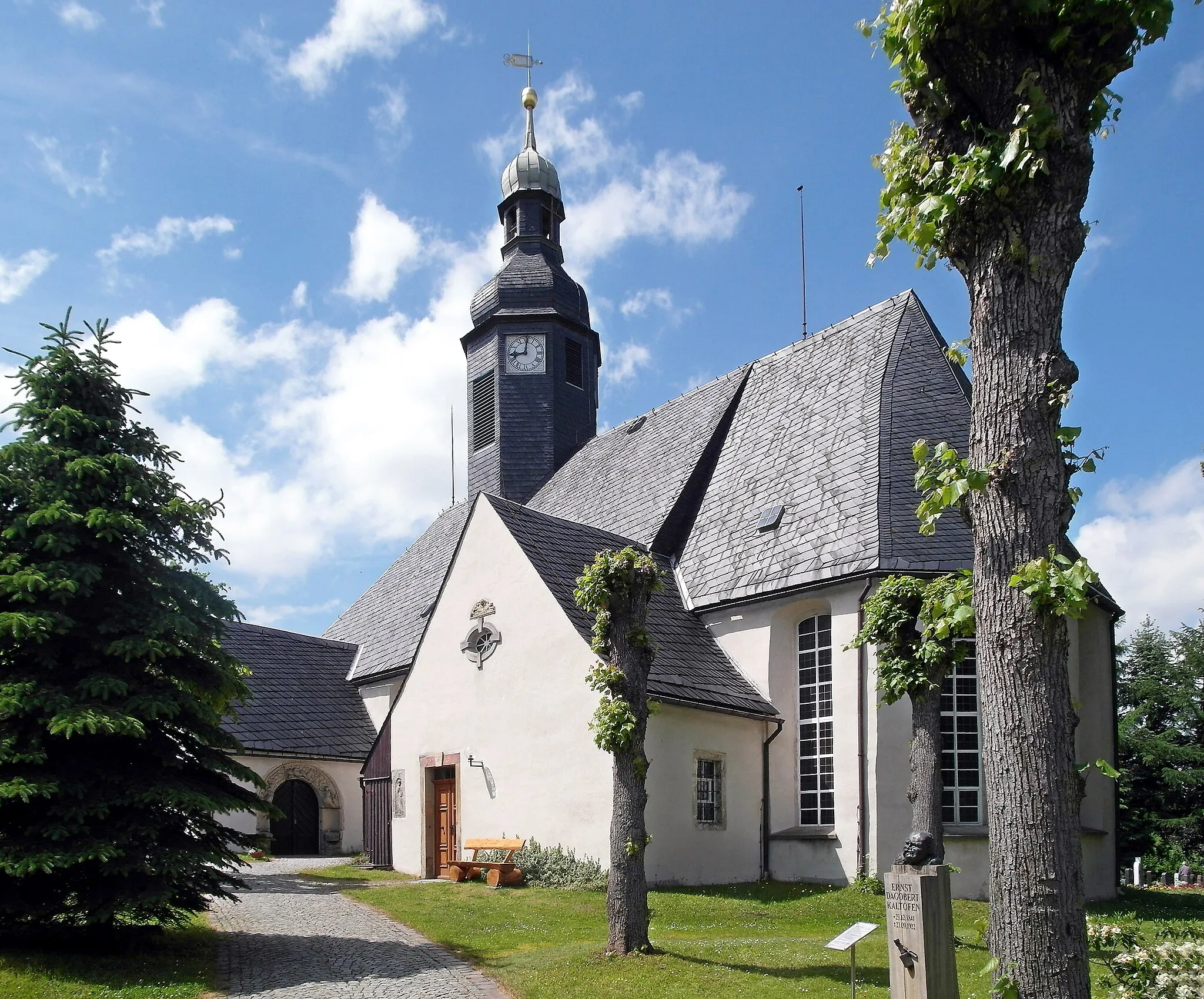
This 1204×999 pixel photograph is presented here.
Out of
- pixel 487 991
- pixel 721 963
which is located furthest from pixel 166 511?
pixel 721 963

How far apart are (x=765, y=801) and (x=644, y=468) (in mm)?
9013

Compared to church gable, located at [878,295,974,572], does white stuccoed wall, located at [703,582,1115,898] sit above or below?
below

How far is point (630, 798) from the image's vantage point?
36.5 ft

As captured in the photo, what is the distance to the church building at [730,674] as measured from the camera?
16688 millimetres

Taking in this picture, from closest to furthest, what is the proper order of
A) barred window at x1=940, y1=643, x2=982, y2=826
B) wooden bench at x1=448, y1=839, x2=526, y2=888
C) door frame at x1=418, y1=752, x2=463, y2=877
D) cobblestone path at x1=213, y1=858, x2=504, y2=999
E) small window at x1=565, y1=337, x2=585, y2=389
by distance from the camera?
cobblestone path at x1=213, y1=858, x2=504, y2=999
wooden bench at x1=448, y1=839, x2=526, y2=888
barred window at x1=940, y1=643, x2=982, y2=826
door frame at x1=418, y1=752, x2=463, y2=877
small window at x1=565, y1=337, x2=585, y2=389

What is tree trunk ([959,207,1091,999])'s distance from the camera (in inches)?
202

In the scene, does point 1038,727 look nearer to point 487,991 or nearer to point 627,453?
point 487,991

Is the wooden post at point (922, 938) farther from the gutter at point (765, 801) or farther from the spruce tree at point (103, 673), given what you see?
the gutter at point (765, 801)

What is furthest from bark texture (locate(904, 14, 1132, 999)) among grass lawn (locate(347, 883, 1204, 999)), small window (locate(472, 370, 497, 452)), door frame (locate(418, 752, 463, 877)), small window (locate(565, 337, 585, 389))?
small window (locate(472, 370, 497, 452))

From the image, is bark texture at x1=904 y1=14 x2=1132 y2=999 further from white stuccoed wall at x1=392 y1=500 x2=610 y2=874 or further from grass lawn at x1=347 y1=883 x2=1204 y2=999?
white stuccoed wall at x1=392 y1=500 x2=610 y2=874

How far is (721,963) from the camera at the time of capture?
10.2 m

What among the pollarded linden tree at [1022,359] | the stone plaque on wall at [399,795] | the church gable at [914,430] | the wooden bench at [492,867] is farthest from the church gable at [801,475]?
the pollarded linden tree at [1022,359]

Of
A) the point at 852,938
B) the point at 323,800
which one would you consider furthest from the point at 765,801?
the point at 323,800

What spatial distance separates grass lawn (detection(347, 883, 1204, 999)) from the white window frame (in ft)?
3.38
